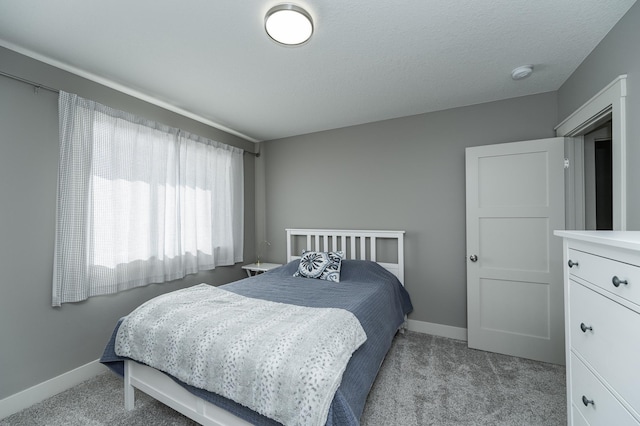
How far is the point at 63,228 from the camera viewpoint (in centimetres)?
214

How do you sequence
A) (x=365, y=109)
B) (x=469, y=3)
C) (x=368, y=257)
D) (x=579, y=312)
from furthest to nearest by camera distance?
(x=368, y=257), (x=365, y=109), (x=469, y=3), (x=579, y=312)

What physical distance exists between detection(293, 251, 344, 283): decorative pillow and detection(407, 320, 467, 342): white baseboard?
1166 mm

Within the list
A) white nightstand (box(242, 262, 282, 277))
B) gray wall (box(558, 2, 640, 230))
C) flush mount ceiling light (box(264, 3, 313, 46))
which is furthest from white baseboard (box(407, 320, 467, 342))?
flush mount ceiling light (box(264, 3, 313, 46))

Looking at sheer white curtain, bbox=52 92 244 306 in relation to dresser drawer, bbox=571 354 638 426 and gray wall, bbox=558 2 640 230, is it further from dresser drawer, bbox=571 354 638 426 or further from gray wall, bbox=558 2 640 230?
gray wall, bbox=558 2 640 230

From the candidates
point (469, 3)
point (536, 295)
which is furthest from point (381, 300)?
point (469, 3)

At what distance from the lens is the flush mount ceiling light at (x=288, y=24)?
157cm

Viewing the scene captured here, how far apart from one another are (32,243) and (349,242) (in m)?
3.03

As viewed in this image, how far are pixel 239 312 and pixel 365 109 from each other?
2.53m

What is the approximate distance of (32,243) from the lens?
203cm

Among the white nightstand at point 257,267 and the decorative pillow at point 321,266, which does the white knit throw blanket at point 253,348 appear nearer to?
the decorative pillow at point 321,266

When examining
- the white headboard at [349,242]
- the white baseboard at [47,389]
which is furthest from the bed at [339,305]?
the white baseboard at [47,389]

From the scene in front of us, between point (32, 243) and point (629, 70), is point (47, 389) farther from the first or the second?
point (629, 70)

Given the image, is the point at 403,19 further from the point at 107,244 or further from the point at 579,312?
the point at 107,244

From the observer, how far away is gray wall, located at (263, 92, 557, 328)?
2.91 metres
